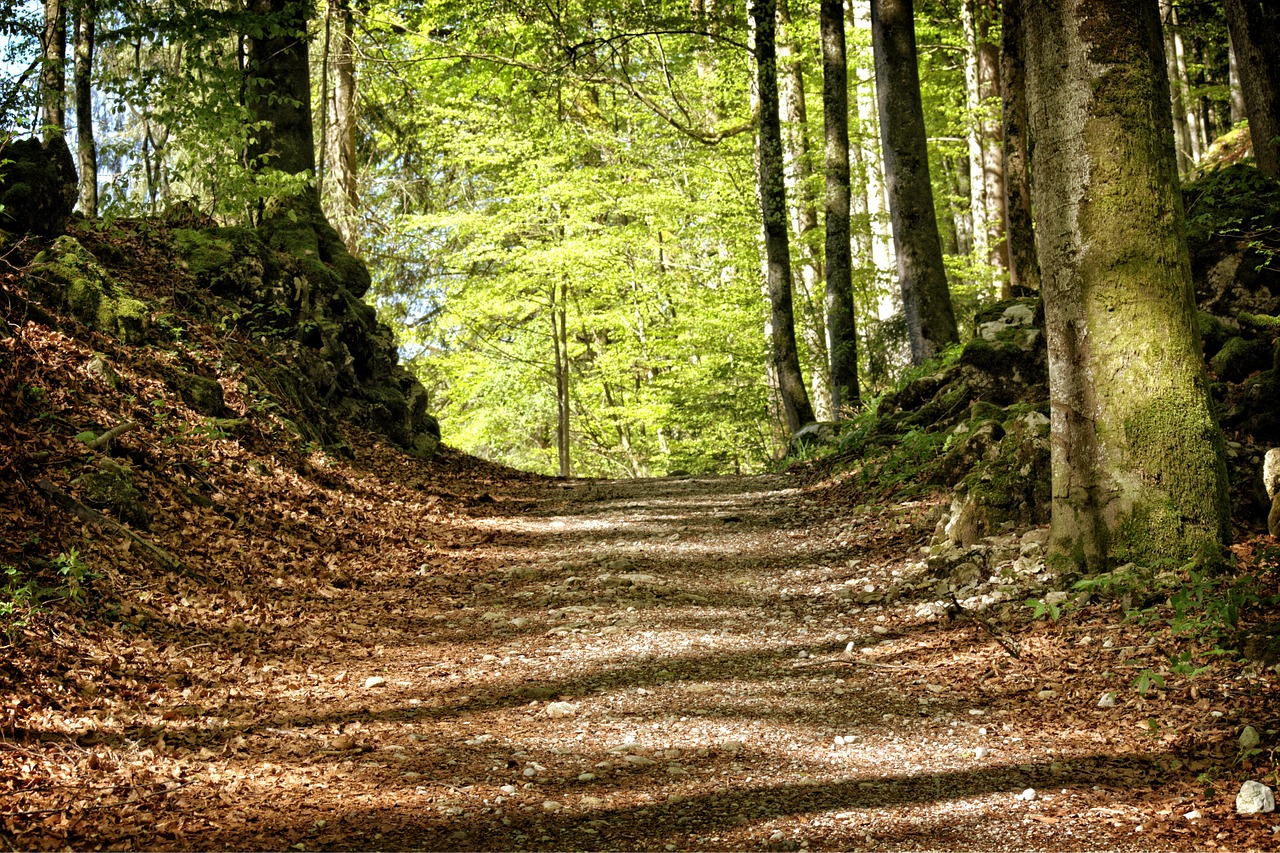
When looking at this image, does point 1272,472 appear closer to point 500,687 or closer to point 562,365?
point 500,687

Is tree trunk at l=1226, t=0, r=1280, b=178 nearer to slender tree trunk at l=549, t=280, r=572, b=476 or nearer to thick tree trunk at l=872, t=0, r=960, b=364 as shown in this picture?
thick tree trunk at l=872, t=0, r=960, b=364

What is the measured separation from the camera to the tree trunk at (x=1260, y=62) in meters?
8.37

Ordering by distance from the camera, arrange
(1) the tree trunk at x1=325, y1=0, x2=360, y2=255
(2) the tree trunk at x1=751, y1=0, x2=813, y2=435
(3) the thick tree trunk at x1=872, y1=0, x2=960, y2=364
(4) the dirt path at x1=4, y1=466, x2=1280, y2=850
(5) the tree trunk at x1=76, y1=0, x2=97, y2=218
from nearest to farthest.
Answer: (4) the dirt path at x1=4, y1=466, x2=1280, y2=850 < (5) the tree trunk at x1=76, y1=0, x2=97, y2=218 < (3) the thick tree trunk at x1=872, y1=0, x2=960, y2=364 < (2) the tree trunk at x1=751, y1=0, x2=813, y2=435 < (1) the tree trunk at x1=325, y1=0, x2=360, y2=255

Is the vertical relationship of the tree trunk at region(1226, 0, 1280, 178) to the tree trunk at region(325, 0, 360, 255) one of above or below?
below

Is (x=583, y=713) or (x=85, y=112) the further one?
(x=85, y=112)

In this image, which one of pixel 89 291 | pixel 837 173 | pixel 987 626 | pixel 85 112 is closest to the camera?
pixel 987 626

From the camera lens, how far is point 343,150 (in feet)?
60.9

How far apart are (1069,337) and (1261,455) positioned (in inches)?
60.3

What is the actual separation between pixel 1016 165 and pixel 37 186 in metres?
9.60

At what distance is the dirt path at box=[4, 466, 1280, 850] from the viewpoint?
10.4 feet

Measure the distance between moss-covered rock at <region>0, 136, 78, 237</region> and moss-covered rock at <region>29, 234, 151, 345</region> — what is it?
251mm

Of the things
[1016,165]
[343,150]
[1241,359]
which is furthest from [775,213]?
[343,150]

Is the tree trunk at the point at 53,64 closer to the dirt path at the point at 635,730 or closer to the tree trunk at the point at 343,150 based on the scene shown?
the dirt path at the point at 635,730

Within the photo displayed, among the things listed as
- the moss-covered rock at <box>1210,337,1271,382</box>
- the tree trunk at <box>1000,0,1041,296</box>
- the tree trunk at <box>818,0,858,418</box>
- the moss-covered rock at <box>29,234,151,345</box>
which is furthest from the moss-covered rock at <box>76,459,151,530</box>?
the tree trunk at <box>818,0,858,418</box>
